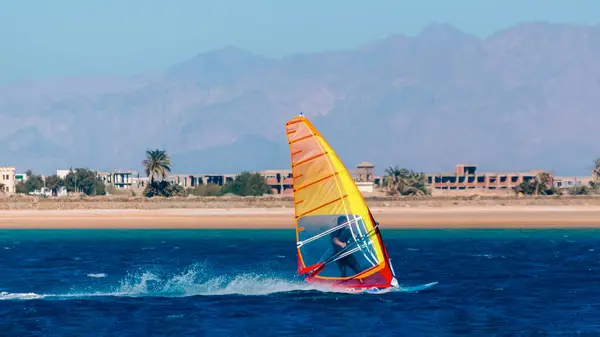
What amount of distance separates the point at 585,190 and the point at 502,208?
124 feet

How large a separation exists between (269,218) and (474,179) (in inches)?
3734

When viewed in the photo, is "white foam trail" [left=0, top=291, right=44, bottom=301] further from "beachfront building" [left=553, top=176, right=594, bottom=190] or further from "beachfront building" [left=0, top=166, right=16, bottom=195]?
"beachfront building" [left=553, top=176, right=594, bottom=190]

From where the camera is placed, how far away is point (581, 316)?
89.8 ft

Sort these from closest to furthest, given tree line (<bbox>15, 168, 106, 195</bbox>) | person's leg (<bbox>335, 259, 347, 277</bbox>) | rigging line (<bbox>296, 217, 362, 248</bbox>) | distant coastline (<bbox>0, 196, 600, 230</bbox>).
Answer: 1. rigging line (<bbox>296, 217, 362, 248</bbox>)
2. person's leg (<bbox>335, 259, 347, 277</bbox>)
3. distant coastline (<bbox>0, 196, 600, 230</bbox>)
4. tree line (<bbox>15, 168, 106, 195</bbox>)

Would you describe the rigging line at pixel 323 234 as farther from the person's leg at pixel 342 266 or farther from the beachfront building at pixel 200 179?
the beachfront building at pixel 200 179

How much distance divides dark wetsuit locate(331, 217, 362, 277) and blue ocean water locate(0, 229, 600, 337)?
96 cm

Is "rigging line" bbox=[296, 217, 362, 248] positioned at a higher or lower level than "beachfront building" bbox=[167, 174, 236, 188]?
lower

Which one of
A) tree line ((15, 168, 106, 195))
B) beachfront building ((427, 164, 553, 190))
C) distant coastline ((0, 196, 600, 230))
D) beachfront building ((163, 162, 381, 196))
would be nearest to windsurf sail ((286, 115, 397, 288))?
distant coastline ((0, 196, 600, 230))

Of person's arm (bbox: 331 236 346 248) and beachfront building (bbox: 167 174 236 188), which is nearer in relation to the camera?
person's arm (bbox: 331 236 346 248)

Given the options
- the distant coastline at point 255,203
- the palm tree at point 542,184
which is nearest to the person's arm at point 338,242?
the distant coastline at point 255,203

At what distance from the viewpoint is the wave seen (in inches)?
1264

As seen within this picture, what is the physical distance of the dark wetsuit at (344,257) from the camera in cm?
2852

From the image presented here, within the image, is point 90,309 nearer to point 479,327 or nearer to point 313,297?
point 313,297

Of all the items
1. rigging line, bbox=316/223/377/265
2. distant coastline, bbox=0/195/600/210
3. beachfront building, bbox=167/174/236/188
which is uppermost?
beachfront building, bbox=167/174/236/188
